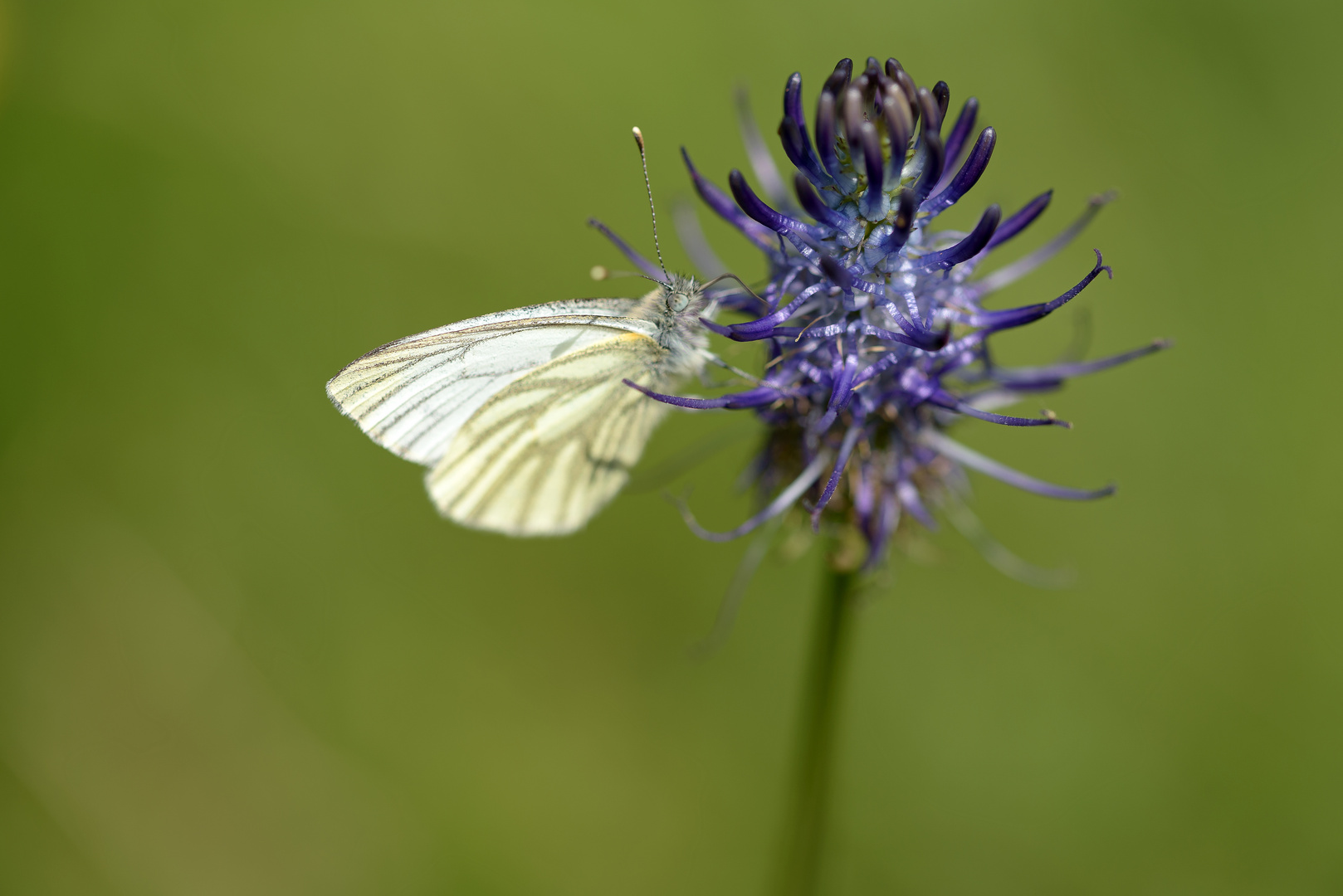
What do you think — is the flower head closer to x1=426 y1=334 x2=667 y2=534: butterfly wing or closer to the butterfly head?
the butterfly head

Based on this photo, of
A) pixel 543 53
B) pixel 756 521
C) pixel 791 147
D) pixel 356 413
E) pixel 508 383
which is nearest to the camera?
pixel 791 147

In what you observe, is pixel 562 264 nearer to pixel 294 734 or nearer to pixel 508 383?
pixel 508 383

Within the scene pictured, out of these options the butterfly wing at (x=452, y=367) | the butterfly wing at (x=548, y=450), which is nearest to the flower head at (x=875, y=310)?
the butterfly wing at (x=452, y=367)

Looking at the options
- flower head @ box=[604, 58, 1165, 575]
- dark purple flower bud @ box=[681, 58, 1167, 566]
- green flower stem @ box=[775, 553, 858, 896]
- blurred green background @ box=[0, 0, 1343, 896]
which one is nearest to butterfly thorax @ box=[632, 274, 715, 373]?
flower head @ box=[604, 58, 1165, 575]

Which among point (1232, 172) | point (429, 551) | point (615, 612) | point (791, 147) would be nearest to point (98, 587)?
point (429, 551)

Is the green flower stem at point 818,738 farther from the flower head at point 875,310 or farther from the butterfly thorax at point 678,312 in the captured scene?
the butterfly thorax at point 678,312

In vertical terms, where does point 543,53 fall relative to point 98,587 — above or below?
above
